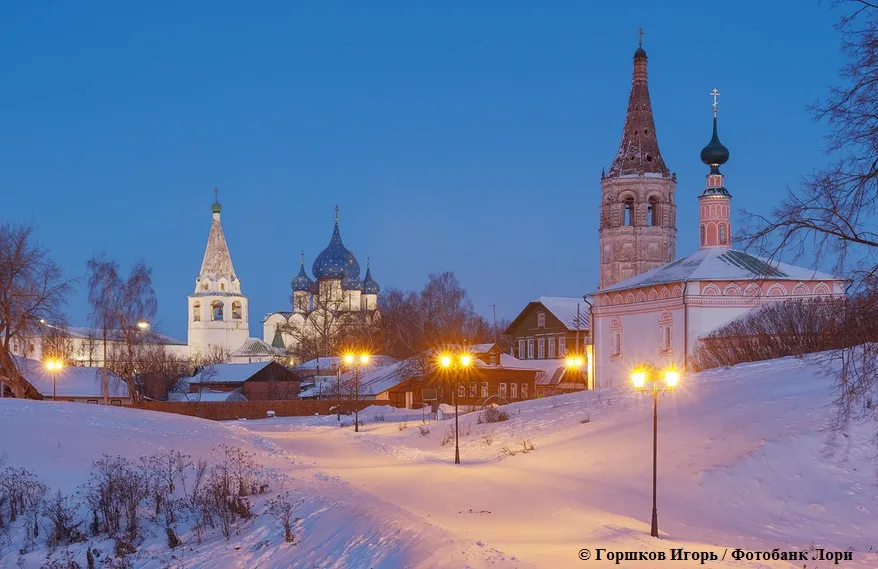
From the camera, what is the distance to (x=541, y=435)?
26.3 meters

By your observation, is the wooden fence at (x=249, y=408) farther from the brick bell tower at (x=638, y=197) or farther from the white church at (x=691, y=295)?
the brick bell tower at (x=638, y=197)

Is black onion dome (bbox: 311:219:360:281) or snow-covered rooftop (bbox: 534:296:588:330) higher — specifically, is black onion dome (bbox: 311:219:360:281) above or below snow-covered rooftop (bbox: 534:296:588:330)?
above

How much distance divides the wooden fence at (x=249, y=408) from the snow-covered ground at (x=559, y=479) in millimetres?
19141

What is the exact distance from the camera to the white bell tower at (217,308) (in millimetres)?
95875

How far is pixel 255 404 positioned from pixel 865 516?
39.3 meters

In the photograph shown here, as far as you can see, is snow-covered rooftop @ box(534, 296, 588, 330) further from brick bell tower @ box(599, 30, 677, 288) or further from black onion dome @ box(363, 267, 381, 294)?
black onion dome @ box(363, 267, 381, 294)

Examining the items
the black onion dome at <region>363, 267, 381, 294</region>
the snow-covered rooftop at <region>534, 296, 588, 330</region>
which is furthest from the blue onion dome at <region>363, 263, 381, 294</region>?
the snow-covered rooftop at <region>534, 296, 588, 330</region>

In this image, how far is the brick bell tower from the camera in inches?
2500

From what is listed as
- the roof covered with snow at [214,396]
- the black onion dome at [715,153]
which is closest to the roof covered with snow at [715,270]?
the black onion dome at [715,153]

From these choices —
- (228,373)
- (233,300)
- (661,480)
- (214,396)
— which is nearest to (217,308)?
(233,300)

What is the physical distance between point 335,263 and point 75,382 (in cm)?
4679

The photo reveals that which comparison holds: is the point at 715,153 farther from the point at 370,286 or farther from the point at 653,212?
the point at 370,286

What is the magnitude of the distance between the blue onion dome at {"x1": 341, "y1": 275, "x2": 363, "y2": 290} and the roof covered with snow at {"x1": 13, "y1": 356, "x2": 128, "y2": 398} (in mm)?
42886

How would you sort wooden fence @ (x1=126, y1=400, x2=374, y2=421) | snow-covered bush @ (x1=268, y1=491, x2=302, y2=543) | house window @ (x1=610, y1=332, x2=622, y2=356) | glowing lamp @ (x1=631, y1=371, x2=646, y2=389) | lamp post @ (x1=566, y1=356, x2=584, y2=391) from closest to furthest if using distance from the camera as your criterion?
1. snow-covered bush @ (x1=268, y1=491, x2=302, y2=543)
2. glowing lamp @ (x1=631, y1=371, x2=646, y2=389)
3. house window @ (x1=610, y1=332, x2=622, y2=356)
4. wooden fence @ (x1=126, y1=400, x2=374, y2=421)
5. lamp post @ (x1=566, y1=356, x2=584, y2=391)
